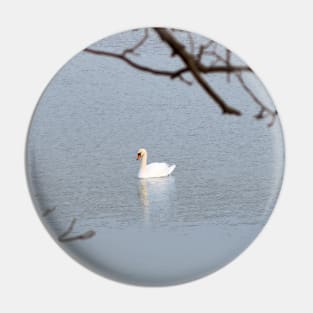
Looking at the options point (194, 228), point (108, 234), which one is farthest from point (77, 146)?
point (194, 228)

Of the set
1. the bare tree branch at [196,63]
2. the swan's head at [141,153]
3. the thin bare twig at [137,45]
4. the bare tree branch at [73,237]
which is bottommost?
the bare tree branch at [73,237]

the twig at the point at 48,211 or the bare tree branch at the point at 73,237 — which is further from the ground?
the twig at the point at 48,211

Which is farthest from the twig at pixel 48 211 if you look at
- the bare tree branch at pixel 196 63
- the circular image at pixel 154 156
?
the bare tree branch at pixel 196 63

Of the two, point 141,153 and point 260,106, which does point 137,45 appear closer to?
point 141,153

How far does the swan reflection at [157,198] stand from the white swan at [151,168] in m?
0.03

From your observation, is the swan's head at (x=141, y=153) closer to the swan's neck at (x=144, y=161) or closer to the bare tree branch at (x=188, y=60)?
the swan's neck at (x=144, y=161)

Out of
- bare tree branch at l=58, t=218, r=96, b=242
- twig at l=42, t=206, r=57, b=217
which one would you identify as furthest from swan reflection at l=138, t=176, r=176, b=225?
twig at l=42, t=206, r=57, b=217

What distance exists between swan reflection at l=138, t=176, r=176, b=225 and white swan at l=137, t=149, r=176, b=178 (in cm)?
3

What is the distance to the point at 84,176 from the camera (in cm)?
435

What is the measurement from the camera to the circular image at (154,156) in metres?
4.34

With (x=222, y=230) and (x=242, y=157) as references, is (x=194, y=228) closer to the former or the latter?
(x=222, y=230)

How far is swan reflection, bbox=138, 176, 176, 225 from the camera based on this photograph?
4352mm

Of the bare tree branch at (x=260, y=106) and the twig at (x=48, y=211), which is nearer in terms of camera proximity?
the twig at (x=48, y=211)

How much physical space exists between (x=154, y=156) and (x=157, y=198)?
25cm
